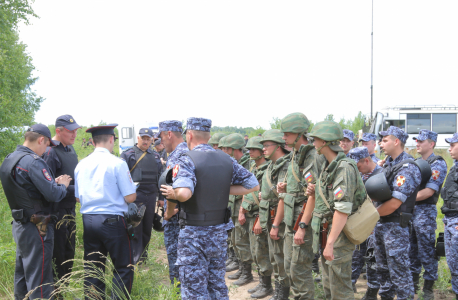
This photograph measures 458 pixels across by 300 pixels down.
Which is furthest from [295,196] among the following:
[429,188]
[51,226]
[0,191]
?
[0,191]

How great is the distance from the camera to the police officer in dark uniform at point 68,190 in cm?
416

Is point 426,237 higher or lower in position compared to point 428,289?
higher

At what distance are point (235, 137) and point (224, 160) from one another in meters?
3.01

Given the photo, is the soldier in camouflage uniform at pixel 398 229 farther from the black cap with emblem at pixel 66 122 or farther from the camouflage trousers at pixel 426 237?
the black cap with emblem at pixel 66 122

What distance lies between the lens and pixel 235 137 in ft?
20.3

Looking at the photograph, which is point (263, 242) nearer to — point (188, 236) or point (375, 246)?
point (375, 246)

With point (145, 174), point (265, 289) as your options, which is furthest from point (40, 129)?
point (265, 289)

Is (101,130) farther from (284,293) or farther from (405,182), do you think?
(405,182)

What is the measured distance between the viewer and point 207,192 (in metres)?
3.08

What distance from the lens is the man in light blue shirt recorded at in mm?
3537

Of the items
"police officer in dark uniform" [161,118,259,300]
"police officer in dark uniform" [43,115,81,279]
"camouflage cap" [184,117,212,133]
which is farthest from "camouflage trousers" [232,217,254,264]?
"camouflage cap" [184,117,212,133]

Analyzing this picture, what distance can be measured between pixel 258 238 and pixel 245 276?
103 centimetres

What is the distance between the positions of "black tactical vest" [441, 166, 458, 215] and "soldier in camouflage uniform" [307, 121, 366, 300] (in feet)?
5.13

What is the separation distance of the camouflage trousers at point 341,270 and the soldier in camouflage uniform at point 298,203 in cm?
43
